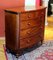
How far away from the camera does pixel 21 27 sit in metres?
3.08

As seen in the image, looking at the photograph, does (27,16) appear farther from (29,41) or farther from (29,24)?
(29,41)

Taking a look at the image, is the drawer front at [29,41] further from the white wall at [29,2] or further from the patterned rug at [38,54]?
the white wall at [29,2]

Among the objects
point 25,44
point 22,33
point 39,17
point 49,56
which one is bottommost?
point 49,56

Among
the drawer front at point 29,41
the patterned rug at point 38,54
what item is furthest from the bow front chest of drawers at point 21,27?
the patterned rug at point 38,54

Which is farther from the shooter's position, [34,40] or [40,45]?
[40,45]

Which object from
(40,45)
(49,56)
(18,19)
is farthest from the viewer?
(40,45)

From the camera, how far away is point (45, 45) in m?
3.88

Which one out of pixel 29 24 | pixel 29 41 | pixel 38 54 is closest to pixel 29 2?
pixel 29 24

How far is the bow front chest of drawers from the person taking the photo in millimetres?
3037

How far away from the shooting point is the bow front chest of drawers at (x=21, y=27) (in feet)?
9.96

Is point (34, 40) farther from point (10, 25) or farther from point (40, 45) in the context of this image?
point (10, 25)

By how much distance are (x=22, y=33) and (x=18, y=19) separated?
1.01ft

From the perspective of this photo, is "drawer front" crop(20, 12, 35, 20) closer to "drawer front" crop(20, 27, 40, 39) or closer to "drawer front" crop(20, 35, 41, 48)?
"drawer front" crop(20, 27, 40, 39)

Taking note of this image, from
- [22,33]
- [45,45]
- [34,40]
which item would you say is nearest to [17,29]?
[22,33]
